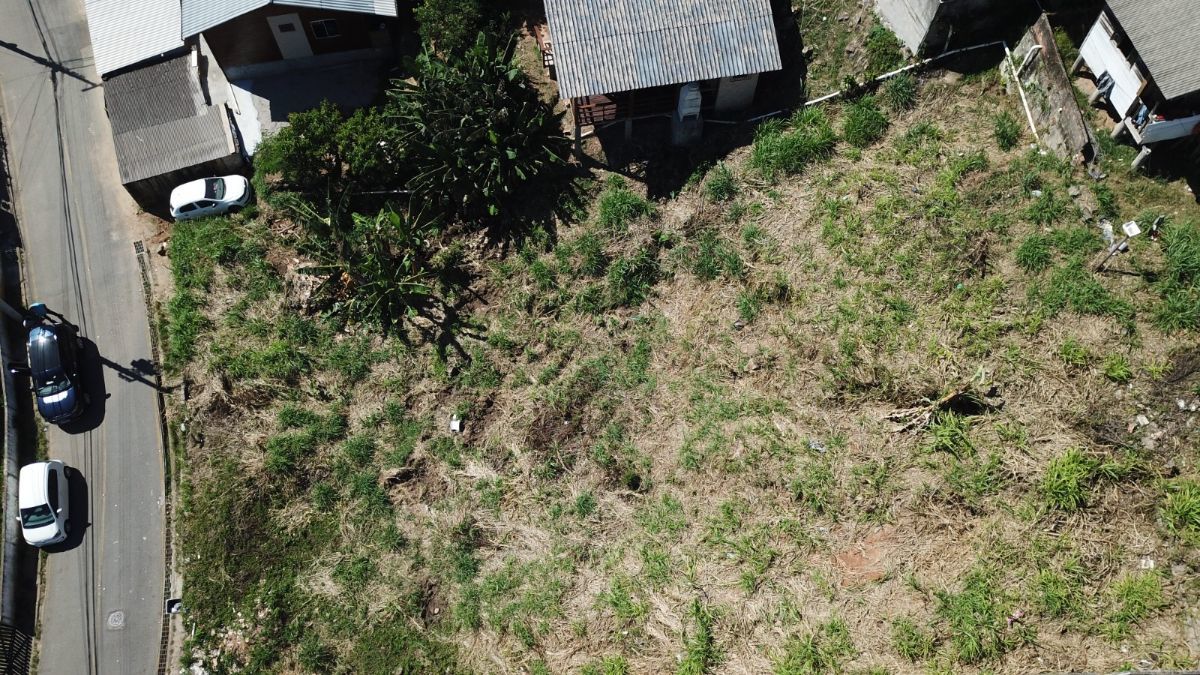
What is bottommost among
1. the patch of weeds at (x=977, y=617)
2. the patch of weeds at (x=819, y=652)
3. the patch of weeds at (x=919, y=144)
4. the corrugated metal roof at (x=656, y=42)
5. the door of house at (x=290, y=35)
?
the patch of weeds at (x=819, y=652)

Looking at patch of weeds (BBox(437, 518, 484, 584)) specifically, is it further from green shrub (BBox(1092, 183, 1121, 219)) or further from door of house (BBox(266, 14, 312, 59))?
door of house (BBox(266, 14, 312, 59))

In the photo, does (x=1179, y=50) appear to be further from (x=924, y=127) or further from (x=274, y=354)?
(x=274, y=354)

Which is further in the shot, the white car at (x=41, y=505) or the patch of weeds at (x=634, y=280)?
the white car at (x=41, y=505)

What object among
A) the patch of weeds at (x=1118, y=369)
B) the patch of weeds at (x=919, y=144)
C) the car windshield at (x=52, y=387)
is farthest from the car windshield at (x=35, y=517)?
the patch of weeds at (x=1118, y=369)

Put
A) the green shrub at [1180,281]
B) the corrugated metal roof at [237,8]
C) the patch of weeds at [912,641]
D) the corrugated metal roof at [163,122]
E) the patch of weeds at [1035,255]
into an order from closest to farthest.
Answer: the patch of weeds at [912,641], the green shrub at [1180,281], the patch of weeds at [1035,255], the corrugated metal roof at [237,8], the corrugated metal roof at [163,122]

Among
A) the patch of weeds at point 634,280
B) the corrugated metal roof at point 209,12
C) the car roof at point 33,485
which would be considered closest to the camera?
the patch of weeds at point 634,280

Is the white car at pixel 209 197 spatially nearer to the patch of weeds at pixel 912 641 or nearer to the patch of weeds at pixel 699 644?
the patch of weeds at pixel 699 644

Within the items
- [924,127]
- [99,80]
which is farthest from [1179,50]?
[99,80]

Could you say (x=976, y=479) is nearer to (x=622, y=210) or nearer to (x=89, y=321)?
(x=622, y=210)
